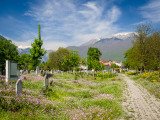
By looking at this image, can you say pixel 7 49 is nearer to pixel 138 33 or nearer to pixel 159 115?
pixel 138 33

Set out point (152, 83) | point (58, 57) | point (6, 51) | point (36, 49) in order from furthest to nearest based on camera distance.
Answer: point (58, 57) < point (6, 51) < point (36, 49) < point (152, 83)

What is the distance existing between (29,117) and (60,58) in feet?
206

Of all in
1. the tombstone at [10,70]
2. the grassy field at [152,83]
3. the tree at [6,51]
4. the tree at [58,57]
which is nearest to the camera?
the grassy field at [152,83]

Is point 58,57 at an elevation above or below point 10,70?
above

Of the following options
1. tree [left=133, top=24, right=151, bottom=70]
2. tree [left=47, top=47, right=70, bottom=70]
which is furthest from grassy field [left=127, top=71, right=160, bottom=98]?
tree [left=47, top=47, right=70, bottom=70]

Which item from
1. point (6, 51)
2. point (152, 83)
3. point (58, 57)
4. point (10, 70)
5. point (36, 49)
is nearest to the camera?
point (10, 70)

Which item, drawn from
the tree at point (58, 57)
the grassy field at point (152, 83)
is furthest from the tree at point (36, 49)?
the tree at point (58, 57)

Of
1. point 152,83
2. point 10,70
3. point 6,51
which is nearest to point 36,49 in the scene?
point 10,70

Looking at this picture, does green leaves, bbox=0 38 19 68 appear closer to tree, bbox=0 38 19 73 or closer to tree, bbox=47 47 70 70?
tree, bbox=0 38 19 73

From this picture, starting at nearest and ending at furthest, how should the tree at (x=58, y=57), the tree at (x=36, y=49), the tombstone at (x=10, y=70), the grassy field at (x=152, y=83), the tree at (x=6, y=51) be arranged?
the grassy field at (x=152, y=83) < the tombstone at (x=10, y=70) < the tree at (x=36, y=49) < the tree at (x=6, y=51) < the tree at (x=58, y=57)

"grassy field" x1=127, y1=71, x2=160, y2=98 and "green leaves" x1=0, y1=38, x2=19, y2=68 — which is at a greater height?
"green leaves" x1=0, y1=38, x2=19, y2=68

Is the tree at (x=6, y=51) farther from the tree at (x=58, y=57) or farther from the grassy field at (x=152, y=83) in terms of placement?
the grassy field at (x=152, y=83)

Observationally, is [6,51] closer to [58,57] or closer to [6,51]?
[6,51]

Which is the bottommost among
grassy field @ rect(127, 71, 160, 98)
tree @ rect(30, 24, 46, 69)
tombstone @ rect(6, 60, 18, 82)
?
grassy field @ rect(127, 71, 160, 98)
